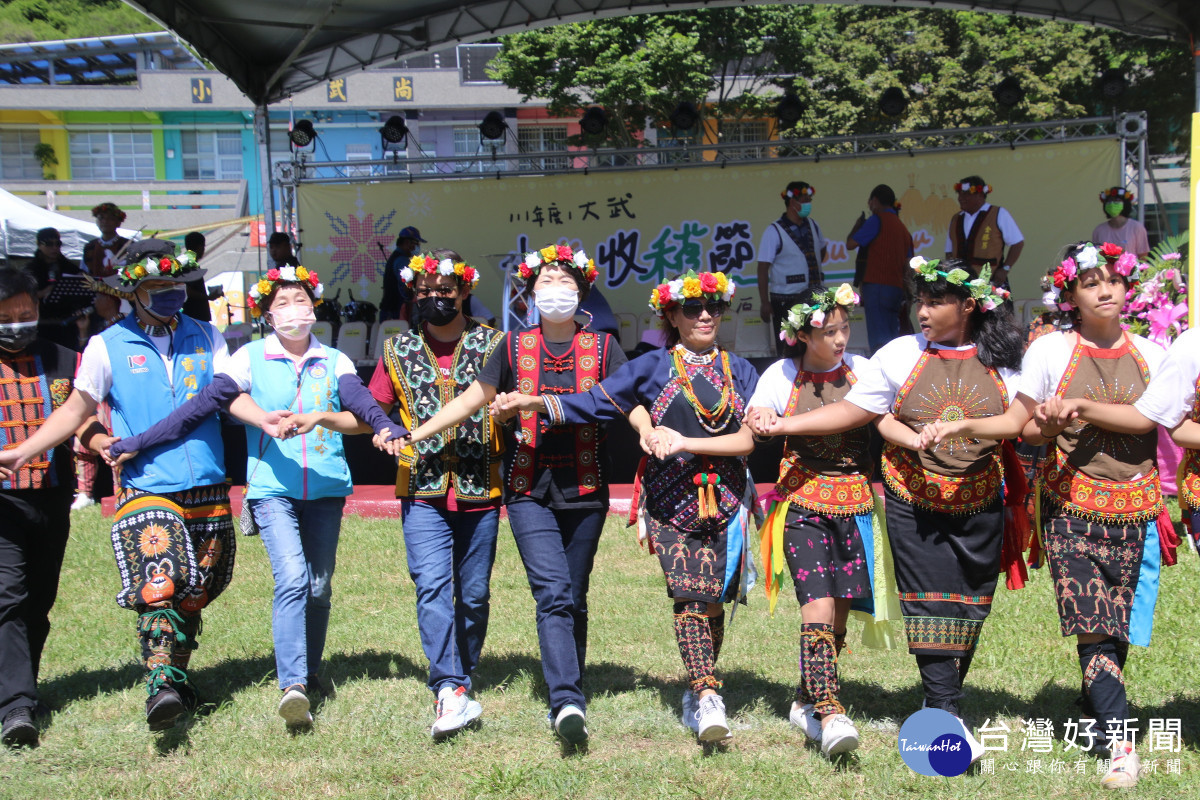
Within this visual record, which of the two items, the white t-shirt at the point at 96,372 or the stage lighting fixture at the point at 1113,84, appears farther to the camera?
the stage lighting fixture at the point at 1113,84

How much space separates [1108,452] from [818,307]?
1112 millimetres

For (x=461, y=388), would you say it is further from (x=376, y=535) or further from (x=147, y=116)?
(x=147, y=116)

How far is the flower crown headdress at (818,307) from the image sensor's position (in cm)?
381

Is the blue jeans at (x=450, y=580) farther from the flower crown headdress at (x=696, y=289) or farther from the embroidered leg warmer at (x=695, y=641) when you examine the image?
the flower crown headdress at (x=696, y=289)

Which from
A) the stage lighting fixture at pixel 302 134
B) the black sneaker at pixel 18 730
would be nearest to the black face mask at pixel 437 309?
the black sneaker at pixel 18 730

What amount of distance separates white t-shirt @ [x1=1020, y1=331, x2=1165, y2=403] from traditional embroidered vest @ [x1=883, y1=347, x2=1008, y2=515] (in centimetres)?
10

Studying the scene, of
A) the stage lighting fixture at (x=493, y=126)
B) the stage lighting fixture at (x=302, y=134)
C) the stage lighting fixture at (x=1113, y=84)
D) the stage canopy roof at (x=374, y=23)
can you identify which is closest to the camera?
the stage canopy roof at (x=374, y=23)

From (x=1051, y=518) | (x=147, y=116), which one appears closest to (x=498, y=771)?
(x=1051, y=518)

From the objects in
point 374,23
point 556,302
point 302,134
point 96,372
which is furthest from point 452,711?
point 302,134

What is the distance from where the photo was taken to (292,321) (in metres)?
4.29

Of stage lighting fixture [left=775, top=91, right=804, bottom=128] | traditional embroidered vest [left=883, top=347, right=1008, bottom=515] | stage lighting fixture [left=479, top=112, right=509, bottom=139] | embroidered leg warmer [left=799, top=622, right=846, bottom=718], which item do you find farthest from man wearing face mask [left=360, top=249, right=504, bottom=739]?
stage lighting fixture [left=775, top=91, right=804, bottom=128]

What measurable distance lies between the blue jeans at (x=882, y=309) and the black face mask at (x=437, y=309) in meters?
7.18

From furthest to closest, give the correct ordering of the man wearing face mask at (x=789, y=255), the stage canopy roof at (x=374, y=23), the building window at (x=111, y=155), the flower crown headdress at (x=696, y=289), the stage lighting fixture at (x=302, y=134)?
1. the building window at (x=111, y=155)
2. the stage lighting fixture at (x=302, y=134)
3. the man wearing face mask at (x=789, y=255)
4. the stage canopy roof at (x=374, y=23)
5. the flower crown headdress at (x=696, y=289)

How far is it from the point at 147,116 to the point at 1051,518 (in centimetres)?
3908
